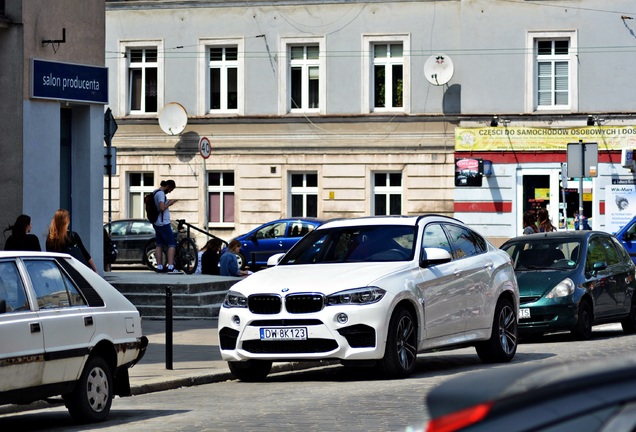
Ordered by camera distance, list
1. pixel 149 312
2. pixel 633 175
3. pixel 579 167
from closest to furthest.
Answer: pixel 149 312 → pixel 579 167 → pixel 633 175

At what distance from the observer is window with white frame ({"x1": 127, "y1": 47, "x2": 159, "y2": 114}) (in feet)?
154

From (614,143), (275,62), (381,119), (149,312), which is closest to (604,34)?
(614,143)

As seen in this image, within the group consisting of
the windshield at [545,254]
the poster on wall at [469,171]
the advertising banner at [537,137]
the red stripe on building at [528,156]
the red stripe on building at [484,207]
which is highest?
the advertising banner at [537,137]

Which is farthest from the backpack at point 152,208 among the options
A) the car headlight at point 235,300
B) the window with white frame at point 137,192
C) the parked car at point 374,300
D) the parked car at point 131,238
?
the window with white frame at point 137,192

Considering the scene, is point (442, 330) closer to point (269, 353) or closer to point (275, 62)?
point (269, 353)

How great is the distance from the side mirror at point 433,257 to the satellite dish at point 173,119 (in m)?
31.7

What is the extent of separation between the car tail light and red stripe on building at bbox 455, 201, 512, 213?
135ft

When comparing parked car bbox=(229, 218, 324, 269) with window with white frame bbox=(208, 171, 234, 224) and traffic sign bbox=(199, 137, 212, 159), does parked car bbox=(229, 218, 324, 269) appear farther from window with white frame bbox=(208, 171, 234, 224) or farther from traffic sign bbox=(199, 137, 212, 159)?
window with white frame bbox=(208, 171, 234, 224)

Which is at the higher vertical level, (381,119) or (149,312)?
(381,119)

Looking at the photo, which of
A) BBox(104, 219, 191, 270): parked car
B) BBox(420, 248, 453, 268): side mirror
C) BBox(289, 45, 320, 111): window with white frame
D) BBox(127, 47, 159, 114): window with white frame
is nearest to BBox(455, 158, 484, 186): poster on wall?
BBox(289, 45, 320, 111): window with white frame

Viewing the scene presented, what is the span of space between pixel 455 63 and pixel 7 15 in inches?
987

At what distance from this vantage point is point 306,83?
45781 millimetres

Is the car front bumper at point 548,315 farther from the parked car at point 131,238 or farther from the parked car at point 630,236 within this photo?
the parked car at point 131,238

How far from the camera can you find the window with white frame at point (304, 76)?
4575 cm
